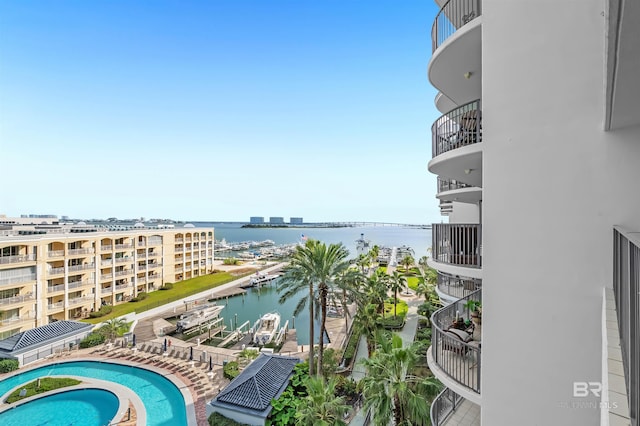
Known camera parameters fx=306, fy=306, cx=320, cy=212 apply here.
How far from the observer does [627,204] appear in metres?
4.07

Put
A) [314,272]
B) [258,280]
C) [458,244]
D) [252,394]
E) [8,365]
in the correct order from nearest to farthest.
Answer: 1. [458,244]
2. [252,394]
3. [314,272]
4. [8,365]
5. [258,280]

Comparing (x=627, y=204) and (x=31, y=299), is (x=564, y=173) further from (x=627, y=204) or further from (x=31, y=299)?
(x=31, y=299)

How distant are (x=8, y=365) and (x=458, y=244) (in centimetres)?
2991

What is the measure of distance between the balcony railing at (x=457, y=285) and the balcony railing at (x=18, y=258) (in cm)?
3707

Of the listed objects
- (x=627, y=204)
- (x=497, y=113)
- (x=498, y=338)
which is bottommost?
(x=498, y=338)

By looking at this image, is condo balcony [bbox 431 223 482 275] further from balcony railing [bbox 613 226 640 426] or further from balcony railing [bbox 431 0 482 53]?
balcony railing [bbox 613 226 640 426]

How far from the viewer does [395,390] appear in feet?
31.6

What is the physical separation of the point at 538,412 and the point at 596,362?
49.0 inches

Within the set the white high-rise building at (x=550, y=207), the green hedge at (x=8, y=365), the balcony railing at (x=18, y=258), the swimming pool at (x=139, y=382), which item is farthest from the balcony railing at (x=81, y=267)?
the white high-rise building at (x=550, y=207)

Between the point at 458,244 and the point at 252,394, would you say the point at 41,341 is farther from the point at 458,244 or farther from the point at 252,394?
the point at 458,244

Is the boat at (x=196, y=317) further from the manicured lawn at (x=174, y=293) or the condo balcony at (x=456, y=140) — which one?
the condo balcony at (x=456, y=140)

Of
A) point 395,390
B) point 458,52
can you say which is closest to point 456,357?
point 395,390

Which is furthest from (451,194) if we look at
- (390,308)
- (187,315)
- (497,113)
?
(187,315)

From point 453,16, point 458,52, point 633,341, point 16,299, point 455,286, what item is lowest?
point 16,299
